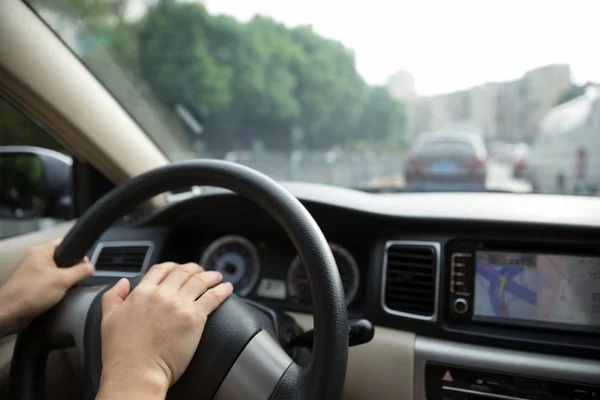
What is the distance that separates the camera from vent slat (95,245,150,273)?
2391 millimetres

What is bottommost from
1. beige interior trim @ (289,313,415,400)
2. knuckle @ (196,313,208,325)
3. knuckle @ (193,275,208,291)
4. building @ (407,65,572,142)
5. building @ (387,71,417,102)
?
beige interior trim @ (289,313,415,400)

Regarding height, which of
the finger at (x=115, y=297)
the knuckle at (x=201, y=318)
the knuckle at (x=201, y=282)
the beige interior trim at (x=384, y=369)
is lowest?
the beige interior trim at (x=384, y=369)

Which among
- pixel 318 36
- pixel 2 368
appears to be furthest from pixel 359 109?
pixel 2 368

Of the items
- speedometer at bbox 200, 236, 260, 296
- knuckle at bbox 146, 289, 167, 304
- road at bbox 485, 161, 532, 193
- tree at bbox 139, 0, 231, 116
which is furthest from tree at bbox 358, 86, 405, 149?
knuckle at bbox 146, 289, 167, 304

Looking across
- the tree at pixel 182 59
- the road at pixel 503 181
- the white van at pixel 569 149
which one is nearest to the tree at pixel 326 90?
the tree at pixel 182 59

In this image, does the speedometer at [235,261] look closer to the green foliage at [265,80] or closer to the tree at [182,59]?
the tree at [182,59]

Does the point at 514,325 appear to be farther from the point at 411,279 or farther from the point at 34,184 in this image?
the point at 34,184

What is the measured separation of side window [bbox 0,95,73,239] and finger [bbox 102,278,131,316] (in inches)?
57.4

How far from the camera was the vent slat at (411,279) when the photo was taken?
2092 mm

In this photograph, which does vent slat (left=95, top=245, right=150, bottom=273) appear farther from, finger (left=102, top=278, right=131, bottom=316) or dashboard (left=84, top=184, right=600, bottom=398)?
finger (left=102, top=278, right=131, bottom=316)

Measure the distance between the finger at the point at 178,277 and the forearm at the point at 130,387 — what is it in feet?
0.67

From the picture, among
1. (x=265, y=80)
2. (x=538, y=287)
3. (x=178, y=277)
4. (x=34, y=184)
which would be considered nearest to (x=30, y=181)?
(x=34, y=184)

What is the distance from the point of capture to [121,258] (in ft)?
7.94

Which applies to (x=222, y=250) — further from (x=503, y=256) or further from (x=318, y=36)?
(x=318, y=36)
